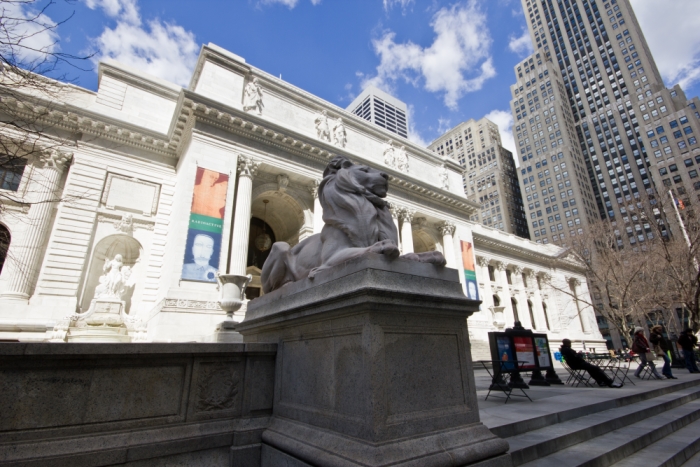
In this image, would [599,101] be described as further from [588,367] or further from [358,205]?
[358,205]

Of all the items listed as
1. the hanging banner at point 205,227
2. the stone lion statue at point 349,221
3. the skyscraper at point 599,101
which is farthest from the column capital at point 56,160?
the skyscraper at point 599,101

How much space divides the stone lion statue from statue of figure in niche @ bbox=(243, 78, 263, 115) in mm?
18324

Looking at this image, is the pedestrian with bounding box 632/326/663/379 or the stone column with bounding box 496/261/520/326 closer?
the pedestrian with bounding box 632/326/663/379

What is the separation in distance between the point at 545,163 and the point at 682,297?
80.7 meters

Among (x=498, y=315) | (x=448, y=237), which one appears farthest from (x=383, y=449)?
(x=498, y=315)

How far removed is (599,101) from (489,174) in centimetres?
3759

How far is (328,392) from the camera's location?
2.86m

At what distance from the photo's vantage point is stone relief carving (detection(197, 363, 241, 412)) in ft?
10.8

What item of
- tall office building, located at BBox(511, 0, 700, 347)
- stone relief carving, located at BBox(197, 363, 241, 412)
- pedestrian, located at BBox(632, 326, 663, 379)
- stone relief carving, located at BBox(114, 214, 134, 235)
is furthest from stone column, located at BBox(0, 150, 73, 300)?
tall office building, located at BBox(511, 0, 700, 347)

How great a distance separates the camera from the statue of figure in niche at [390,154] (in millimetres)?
27388

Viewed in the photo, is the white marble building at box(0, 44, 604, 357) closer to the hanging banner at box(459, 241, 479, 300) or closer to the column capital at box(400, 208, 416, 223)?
the column capital at box(400, 208, 416, 223)

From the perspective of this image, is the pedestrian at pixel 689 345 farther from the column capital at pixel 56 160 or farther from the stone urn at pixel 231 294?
the column capital at pixel 56 160

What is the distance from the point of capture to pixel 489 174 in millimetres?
95125

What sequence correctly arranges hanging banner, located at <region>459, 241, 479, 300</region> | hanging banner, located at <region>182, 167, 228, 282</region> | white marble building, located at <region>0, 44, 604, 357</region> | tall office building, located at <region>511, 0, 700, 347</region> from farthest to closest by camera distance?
tall office building, located at <region>511, 0, 700, 347</region> → hanging banner, located at <region>459, 241, 479, 300</region> → hanging banner, located at <region>182, 167, 228, 282</region> → white marble building, located at <region>0, 44, 604, 357</region>
